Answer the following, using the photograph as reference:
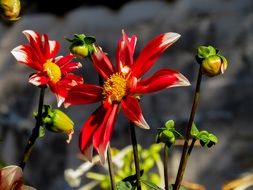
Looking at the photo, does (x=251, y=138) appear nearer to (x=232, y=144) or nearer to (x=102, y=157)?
(x=232, y=144)

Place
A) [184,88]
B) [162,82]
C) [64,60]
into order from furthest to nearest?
[184,88] → [64,60] → [162,82]

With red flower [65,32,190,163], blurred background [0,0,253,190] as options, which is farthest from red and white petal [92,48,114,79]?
blurred background [0,0,253,190]

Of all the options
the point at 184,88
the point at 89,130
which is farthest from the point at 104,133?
the point at 184,88

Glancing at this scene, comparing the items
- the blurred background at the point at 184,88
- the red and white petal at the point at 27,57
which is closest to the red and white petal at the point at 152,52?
the red and white petal at the point at 27,57

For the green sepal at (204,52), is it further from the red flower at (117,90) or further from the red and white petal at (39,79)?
the red and white petal at (39,79)

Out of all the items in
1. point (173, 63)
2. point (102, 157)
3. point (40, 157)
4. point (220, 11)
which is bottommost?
point (40, 157)

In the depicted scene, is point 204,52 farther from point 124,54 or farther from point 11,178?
point 11,178

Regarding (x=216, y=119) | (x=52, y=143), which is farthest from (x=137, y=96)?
(x=52, y=143)
